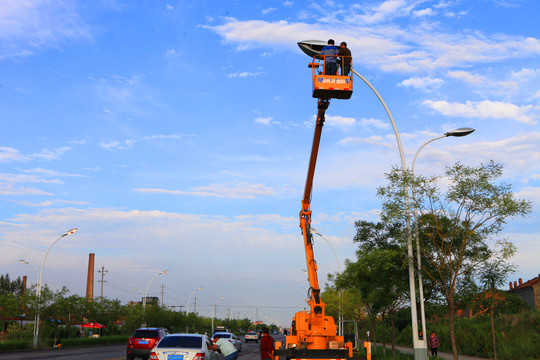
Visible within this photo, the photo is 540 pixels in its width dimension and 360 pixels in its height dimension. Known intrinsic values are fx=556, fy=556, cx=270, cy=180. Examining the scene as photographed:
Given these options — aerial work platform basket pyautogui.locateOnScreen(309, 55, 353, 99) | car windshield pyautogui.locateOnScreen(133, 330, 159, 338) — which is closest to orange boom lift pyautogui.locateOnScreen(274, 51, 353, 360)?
aerial work platform basket pyautogui.locateOnScreen(309, 55, 353, 99)

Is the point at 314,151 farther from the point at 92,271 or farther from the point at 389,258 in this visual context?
the point at 92,271

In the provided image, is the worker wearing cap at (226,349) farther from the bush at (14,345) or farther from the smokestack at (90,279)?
the smokestack at (90,279)

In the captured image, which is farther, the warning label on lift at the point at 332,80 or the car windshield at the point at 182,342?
the warning label on lift at the point at 332,80

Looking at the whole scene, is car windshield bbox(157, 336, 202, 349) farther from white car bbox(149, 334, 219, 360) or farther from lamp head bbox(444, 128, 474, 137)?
lamp head bbox(444, 128, 474, 137)

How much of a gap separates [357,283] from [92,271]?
78449mm

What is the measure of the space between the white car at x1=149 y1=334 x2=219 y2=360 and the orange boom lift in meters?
3.02

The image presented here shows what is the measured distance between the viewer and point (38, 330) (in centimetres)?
4722

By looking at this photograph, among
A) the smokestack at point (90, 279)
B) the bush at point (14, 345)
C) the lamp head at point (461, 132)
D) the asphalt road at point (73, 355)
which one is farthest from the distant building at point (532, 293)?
the smokestack at point (90, 279)

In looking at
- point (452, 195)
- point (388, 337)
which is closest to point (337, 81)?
point (452, 195)

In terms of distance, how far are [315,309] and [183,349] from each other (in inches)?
220

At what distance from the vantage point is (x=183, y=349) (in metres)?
15.0

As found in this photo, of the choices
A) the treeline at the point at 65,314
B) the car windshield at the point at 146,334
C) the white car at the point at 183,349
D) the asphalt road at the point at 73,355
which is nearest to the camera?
the white car at the point at 183,349

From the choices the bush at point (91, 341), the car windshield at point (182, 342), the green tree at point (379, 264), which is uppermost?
the green tree at point (379, 264)

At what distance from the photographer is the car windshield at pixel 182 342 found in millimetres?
15320
